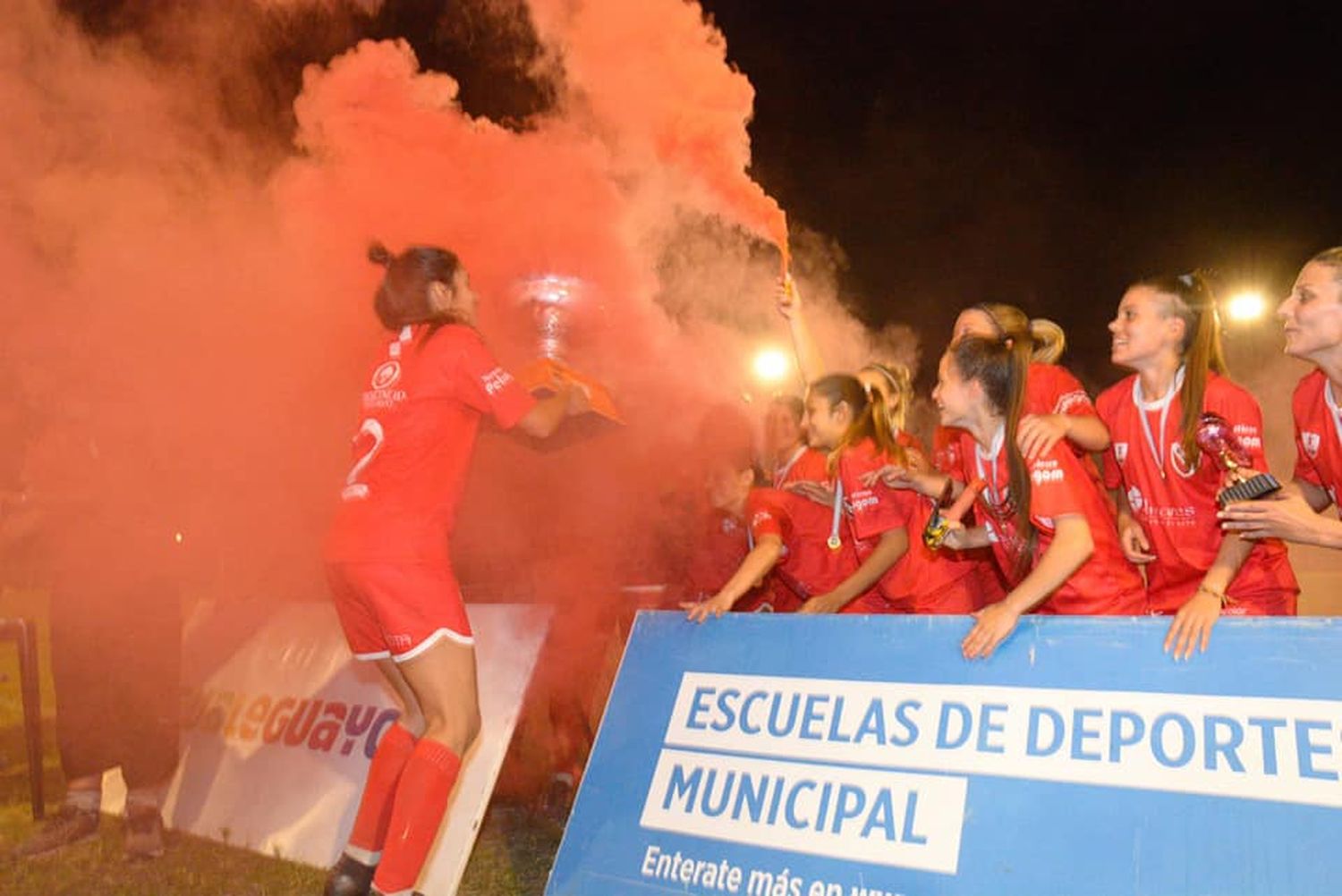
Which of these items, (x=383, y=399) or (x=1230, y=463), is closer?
(x=1230, y=463)

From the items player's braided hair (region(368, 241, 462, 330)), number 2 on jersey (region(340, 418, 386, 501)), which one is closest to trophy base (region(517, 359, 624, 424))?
player's braided hair (region(368, 241, 462, 330))

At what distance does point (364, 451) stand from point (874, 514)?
217 centimetres

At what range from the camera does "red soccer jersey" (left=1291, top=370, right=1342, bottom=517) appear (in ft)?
11.3

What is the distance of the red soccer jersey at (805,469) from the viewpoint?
195 inches

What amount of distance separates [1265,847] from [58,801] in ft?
19.4

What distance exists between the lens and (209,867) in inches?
178

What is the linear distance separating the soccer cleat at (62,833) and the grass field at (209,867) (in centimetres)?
7

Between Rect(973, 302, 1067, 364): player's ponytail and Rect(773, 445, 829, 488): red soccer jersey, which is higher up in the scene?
Rect(973, 302, 1067, 364): player's ponytail

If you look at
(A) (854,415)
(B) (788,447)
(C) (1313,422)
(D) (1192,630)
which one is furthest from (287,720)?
(C) (1313,422)

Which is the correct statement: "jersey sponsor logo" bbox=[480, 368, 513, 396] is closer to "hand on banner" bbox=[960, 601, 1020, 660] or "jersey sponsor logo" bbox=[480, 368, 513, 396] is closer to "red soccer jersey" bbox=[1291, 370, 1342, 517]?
"hand on banner" bbox=[960, 601, 1020, 660]

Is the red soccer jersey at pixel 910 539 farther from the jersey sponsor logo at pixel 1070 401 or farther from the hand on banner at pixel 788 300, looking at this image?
the hand on banner at pixel 788 300

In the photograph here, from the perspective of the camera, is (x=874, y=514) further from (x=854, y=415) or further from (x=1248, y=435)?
(x=1248, y=435)

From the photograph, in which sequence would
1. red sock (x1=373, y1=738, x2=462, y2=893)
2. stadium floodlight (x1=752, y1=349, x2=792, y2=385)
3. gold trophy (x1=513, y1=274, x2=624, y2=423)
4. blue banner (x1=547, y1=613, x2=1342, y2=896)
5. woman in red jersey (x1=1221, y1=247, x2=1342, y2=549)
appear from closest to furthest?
blue banner (x1=547, y1=613, x2=1342, y2=896) < woman in red jersey (x1=1221, y1=247, x2=1342, y2=549) < red sock (x1=373, y1=738, x2=462, y2=893) < gold trophy (x1=513, y1=274, x2=624, y2=423) < stadium floodlight (x1=752, y1=349, x2=792, y2=385)

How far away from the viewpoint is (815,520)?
4902 millimetres
